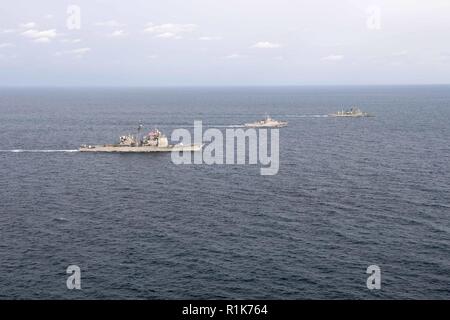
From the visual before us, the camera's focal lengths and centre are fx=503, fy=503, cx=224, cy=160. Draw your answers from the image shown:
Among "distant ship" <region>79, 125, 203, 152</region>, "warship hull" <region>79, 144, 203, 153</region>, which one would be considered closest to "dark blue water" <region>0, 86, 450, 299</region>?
"warship hull" <region>79, 144, 203, 153</region>

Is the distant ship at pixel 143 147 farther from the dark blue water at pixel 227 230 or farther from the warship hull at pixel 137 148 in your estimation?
the dark blue water at pixel 227 230

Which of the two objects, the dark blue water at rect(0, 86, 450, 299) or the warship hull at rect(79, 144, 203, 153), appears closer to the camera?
the dark blue water at rect(0, 86, 450, 299)

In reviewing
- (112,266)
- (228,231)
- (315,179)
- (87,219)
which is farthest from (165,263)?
(315,179)

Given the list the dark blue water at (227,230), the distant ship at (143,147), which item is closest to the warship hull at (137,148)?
the distant ship at (143,147)

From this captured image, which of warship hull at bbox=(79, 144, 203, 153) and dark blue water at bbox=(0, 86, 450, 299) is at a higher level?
warship hull at bbox=(79, 144, 203, 153)

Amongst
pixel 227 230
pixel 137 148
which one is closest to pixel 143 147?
pixel 137 148

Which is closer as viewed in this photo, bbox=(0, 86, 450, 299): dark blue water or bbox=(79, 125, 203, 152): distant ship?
bbox=(0, 86, 450, 299): dark blue water

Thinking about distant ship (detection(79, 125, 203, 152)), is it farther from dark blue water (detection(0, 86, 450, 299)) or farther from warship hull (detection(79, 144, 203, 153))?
dark blue water (detection(0, 86, 450, 299))

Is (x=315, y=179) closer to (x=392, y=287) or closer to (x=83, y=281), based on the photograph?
(x=392, y=287)

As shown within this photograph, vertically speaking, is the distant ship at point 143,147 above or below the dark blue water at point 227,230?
above

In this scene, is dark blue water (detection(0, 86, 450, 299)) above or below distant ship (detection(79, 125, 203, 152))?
below

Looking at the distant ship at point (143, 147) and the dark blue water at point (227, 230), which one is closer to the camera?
the dark blue water at point (227, 230)
